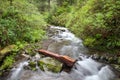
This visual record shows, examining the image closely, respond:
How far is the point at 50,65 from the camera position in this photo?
659 cm

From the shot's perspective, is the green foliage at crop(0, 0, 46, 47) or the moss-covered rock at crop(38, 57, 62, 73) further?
the green foliage at crop(0, 0, 46, 47)

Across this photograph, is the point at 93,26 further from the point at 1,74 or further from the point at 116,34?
the point at 1,74

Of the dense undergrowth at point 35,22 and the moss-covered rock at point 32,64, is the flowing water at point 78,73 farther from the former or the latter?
the dense undergrowth at point 35,22

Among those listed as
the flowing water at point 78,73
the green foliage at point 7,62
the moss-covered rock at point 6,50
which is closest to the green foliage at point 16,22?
the moss-covered rock at point 6,50

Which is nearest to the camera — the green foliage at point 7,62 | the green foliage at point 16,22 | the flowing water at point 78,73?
the flowing water at point 78,73

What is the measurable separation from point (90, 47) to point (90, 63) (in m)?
2.09

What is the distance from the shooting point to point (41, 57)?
24.4 ft

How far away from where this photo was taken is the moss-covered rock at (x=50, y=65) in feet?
21.4

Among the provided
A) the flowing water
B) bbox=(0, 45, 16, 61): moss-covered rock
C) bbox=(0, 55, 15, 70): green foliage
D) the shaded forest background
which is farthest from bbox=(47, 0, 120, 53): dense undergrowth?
bbox=(0, 55, 15, 70): green foliage

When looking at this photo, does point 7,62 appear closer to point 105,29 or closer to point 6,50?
point 6,50

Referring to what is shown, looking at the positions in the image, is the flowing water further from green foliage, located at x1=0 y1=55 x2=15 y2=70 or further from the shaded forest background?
the shaded forest background

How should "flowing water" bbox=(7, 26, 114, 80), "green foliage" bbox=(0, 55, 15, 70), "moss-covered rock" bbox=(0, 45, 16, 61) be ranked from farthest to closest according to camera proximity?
"moss-covered rock" bbox=(0, 45, 16, 61), "green foliage" bbox=(0, 55, 15, 70), "flowing water" bbox=(7, 26, 114, 80)

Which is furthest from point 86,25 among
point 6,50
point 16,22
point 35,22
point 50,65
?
point 6,50

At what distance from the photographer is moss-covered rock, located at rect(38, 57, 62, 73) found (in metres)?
6.52
